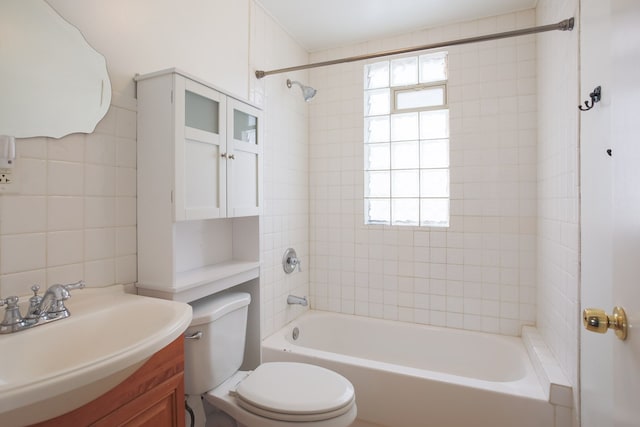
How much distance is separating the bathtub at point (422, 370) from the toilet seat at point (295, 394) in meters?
0.42

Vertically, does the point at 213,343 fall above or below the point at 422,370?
above

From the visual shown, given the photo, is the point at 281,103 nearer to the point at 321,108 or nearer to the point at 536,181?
the point at 321,108

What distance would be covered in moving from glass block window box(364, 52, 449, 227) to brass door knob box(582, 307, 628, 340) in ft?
5.32

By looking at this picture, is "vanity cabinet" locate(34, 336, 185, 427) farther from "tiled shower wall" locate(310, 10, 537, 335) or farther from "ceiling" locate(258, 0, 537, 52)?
"ceiling" locate(258, 0, 537, 52)

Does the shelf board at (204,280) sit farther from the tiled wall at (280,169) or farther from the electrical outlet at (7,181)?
the electrical outlet at (7,181)

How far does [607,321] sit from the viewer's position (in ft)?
2.34

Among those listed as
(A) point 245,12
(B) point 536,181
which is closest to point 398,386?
(B) point 536,181

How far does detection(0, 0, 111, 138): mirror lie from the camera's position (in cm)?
93

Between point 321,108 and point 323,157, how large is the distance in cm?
40

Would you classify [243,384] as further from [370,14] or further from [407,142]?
[370,14]

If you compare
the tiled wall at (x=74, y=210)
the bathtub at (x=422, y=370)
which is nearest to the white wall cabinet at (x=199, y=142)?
the tiled wall at (x=74, y=210)

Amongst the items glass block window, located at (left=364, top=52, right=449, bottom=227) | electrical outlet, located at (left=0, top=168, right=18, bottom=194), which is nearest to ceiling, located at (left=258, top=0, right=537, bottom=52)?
glass block window, located at (left=364, top=52, right=449, bottom=227)

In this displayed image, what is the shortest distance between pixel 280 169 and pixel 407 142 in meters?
0.99

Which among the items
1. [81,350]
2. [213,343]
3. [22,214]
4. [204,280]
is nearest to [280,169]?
[204,280]
